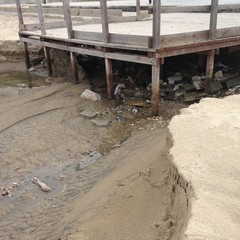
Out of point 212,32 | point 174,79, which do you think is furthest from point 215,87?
point 212,32

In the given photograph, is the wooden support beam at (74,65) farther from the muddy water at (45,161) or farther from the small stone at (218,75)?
the small stone at (218,75)

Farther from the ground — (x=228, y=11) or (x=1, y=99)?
(x=228, y=11)

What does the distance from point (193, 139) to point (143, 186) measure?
84 centimetres

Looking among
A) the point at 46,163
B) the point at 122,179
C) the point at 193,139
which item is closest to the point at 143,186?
the point at 122,179

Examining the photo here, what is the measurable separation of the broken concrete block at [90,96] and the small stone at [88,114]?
619mm

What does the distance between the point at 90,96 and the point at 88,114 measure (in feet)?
2.88

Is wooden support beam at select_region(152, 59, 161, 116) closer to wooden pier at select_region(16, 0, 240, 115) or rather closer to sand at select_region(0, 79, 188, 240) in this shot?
wooden pier at select_region(16, 0, 240, 115)

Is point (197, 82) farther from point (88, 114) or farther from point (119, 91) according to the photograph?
point (88, 114)

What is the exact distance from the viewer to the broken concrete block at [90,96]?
7926mm

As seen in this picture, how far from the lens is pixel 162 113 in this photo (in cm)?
706

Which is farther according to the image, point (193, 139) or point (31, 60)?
point (31, 60)

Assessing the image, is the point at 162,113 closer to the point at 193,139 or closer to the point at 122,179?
the point at 122,179

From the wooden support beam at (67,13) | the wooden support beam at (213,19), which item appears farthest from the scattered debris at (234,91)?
the wooden support beam at (67,13)

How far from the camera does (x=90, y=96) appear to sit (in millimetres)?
7988
